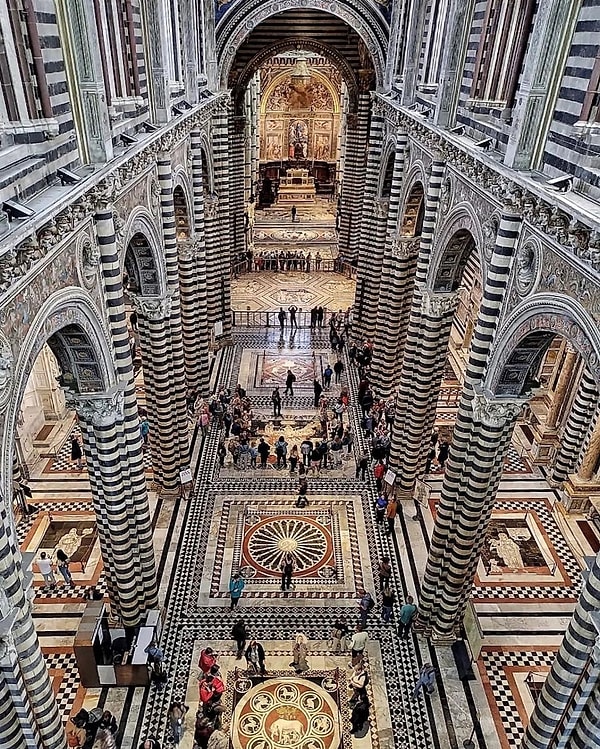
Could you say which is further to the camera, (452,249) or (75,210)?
(452,249)

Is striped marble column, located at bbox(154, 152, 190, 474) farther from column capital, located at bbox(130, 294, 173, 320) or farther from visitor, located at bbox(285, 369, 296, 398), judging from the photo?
visitor, located at bbox(285, 369, 296, 398)

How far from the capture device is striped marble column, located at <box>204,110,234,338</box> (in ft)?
67.2

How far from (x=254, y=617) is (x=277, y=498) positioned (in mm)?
3537

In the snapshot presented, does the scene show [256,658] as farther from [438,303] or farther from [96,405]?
[438,303]

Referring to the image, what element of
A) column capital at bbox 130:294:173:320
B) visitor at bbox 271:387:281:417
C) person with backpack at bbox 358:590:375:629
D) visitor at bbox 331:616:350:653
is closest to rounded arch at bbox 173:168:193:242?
column capital at bbox 130:294:173:320

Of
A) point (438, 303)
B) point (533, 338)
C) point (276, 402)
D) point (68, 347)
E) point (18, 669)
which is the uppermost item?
point (533, 338)

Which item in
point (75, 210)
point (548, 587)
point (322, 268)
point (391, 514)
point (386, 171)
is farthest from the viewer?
point (322, 268)

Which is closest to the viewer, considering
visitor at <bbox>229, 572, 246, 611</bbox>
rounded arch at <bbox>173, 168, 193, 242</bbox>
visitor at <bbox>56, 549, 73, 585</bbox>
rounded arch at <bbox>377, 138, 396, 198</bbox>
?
visitor at <bbox>229, 572, 246, 611</bbox>

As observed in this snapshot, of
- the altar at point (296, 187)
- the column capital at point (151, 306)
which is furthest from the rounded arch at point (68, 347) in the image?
the altar at point (296, 187)

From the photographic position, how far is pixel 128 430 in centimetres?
1035

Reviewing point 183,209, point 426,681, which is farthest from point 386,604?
point 183,209

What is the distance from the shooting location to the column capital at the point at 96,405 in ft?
31.3

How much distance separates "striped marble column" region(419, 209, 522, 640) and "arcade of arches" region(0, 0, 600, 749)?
0.05 meters

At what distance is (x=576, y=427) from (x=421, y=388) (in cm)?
400
